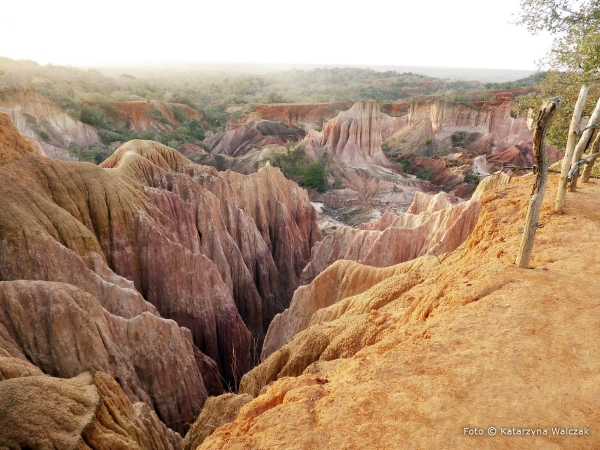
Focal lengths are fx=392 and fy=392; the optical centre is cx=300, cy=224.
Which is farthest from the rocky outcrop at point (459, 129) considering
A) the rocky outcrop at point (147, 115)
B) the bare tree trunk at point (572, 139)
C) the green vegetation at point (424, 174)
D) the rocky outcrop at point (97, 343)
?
the rocky outcrop at point (97, 343)

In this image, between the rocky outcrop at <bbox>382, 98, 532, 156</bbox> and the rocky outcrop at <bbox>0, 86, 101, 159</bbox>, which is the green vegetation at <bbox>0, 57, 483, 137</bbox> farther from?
the rocky outcrop at <bbox>382, 98, 532, 156</bbox>

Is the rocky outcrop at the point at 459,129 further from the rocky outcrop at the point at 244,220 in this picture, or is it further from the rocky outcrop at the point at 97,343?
the rocky outcrop at the point at 97,343

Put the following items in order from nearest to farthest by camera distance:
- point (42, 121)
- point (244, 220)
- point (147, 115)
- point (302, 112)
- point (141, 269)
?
point (141, 269)
point (244, 220)
point (42, 121)
point (147, 115)
point (302, 112)

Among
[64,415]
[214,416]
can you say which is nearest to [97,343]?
[214,416]

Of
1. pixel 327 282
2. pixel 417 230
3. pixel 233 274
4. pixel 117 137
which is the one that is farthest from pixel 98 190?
pixel 117 137

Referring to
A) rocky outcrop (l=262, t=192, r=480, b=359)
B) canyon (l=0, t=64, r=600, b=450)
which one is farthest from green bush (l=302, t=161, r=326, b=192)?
rocky outcrop (l=262, t=192, r=480, b=359)

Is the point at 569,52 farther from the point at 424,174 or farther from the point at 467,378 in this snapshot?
the point at 424,174
